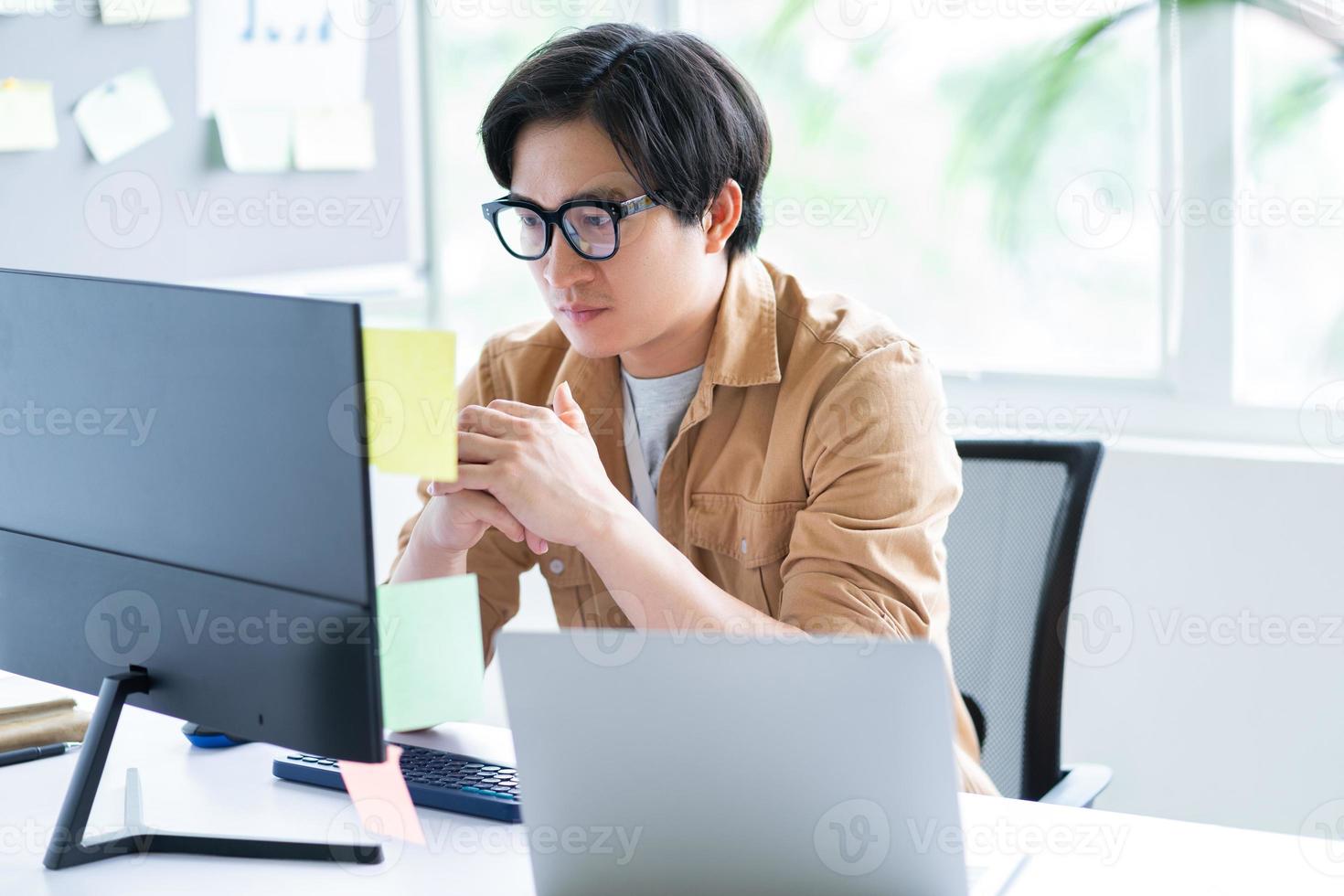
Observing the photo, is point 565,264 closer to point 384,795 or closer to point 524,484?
point 524,484

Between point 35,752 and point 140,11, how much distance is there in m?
1.35

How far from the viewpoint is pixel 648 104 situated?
1.36 meters

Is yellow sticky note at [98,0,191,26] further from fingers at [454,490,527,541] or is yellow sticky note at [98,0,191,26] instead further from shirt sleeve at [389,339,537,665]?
fingers at [454,490,527,541]

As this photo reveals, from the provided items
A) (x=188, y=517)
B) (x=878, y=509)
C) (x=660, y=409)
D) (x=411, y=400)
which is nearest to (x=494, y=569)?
(x=660, y=409)

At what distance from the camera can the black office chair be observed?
4.87 feet

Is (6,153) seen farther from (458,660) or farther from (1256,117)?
(1256,117)

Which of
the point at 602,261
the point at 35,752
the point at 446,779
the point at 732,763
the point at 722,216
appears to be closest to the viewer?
the point at 732,763

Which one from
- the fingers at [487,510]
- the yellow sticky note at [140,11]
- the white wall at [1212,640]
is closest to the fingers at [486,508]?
the fingers at [487,510]

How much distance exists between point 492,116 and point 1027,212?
123 centimetres

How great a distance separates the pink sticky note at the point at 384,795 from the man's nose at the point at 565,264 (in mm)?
551

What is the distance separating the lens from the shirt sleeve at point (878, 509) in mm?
1306

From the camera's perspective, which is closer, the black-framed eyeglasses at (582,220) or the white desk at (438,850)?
the white desk at (438,850)

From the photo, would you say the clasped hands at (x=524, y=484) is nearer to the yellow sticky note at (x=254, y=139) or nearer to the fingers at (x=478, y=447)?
the fingers at (x=478, y=447)

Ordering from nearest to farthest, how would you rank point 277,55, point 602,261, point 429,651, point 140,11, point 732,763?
point 732,763, point 429,651, point 602,261, point 140,11, point 277,55
